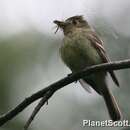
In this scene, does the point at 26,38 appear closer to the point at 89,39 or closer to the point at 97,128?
the point at 97,128

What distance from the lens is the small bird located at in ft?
21.0

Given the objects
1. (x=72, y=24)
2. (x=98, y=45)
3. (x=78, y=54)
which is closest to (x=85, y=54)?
(x=78, y=54)

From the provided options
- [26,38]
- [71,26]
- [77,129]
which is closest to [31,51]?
[26,38]

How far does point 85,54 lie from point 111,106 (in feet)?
1.81

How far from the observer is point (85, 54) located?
Result: 6414 millimetres

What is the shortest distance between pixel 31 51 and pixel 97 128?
74.6 inches

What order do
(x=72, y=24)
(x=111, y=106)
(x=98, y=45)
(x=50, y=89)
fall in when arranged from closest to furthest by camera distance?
1. (x=50, y=89)
2. (x=111, y=106)
3. (x=98, y=45)
4. (x=72, y=24)

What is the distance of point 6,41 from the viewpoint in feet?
30.0

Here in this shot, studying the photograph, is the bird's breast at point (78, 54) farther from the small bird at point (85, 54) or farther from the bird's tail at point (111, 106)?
the bird's tail at point (111, 106)

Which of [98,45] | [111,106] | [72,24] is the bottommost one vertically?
[111,106]

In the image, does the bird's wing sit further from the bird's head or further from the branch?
the branch

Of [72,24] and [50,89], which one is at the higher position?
[50,89]

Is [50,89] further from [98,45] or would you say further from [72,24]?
[72,24]

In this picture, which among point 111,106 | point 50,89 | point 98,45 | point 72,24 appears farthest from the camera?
point 72,24
